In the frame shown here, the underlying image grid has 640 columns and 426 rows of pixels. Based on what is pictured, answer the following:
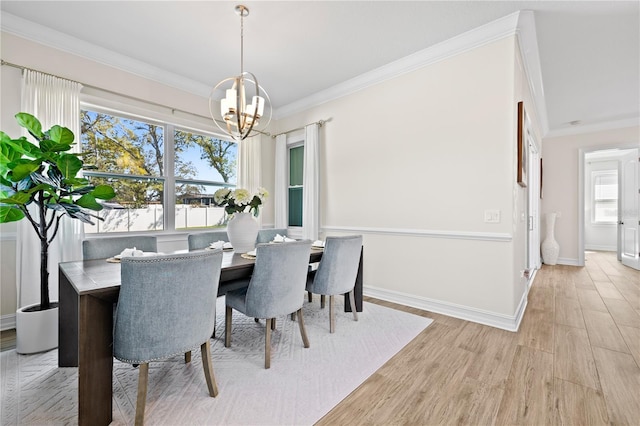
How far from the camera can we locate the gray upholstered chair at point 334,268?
2.46 meters

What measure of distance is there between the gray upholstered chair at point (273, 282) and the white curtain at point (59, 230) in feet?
6.64

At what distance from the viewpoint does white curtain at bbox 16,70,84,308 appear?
2559 millimetres

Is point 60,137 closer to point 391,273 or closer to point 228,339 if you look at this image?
point 228,339

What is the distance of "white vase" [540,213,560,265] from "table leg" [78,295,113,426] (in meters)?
7.07

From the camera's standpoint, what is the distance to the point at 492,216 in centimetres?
267

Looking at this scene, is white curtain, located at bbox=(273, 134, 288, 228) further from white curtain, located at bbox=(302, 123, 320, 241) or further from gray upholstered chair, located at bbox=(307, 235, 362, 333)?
gray upholstered chair, located at bbox=(307, 235, 362, 333)

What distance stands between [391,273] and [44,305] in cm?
329

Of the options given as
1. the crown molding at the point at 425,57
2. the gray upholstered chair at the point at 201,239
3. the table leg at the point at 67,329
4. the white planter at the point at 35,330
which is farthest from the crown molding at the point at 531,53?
the white planter at the point at 35,330

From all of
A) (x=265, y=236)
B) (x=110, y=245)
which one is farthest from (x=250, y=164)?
(x=110, y=245)

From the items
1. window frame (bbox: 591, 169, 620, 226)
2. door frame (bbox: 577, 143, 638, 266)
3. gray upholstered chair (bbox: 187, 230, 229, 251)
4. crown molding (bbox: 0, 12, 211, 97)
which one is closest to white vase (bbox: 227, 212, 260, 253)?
gray upholstered chair (bbox: 187, 230, 229, 251)

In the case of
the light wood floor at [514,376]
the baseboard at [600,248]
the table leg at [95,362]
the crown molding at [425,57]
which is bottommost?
the light wood floor at [514,376]

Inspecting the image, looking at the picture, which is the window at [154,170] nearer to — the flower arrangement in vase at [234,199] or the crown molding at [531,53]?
the flower arrangement in vase at [234,199]

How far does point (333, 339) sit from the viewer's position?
237 cm

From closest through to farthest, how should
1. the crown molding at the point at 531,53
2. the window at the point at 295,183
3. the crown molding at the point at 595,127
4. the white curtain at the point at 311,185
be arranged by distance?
the crown molding at the point at 531,53 < the white curtain at the point at 311,185 < the window at the point at 295,183 < the crown molding at the point at 595,127
